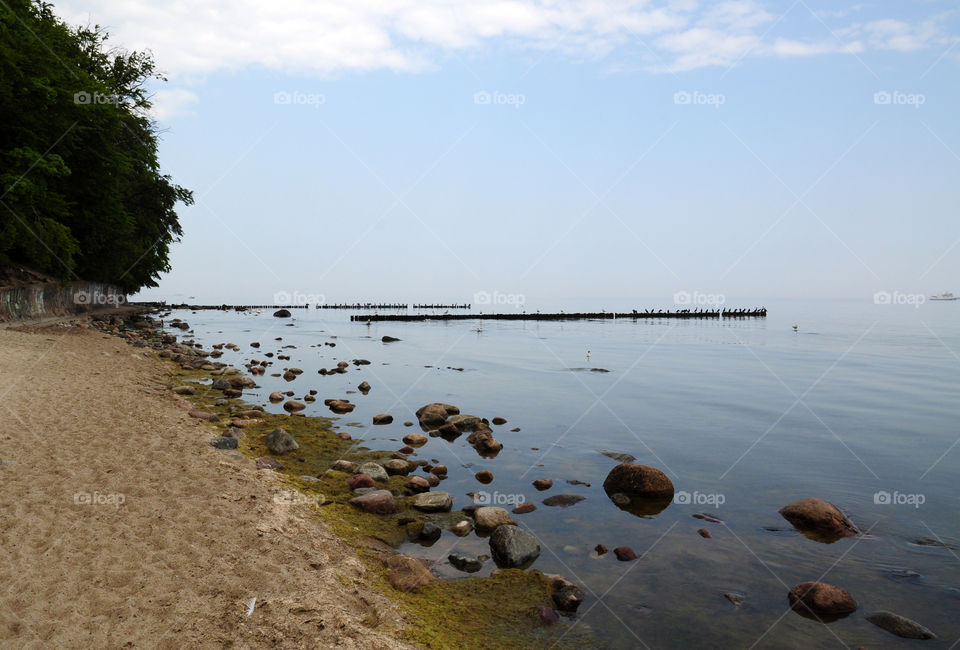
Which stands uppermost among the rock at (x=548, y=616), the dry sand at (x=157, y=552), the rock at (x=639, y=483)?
the rock at (x=639, y=483)

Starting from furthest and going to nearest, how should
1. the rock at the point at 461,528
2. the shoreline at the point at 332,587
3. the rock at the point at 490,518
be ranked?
1. the rock at the point at 490,518
2. the rock at the point at 461,528
3. the shoreline at the point at 332,587

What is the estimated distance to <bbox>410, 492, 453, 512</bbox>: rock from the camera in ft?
37.0

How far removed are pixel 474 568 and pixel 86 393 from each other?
1340 centimetres

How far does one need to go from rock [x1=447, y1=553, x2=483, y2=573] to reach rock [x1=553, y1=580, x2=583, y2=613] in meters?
1.31

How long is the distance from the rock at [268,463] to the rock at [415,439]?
4107 mm

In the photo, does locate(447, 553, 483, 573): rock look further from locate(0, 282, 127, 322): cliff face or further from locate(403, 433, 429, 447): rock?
locate(0, 282, 127, 322): cliff face

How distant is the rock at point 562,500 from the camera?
40.1ft

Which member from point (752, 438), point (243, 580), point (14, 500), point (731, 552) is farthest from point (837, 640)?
point (752, 438)

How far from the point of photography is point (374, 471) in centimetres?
1305

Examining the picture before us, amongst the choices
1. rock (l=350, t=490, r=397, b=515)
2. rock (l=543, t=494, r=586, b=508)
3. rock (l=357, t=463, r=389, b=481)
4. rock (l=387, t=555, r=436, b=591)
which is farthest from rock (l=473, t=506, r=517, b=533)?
rock (l=357, t=463, r=389, b=481)

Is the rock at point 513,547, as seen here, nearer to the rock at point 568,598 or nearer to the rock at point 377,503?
the rock at point 568,598

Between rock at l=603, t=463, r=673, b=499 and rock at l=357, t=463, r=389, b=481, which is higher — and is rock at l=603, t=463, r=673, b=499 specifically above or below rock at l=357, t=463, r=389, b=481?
above

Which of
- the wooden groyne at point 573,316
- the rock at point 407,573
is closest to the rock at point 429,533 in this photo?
the rock at point 407,573

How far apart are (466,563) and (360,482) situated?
3968mm
